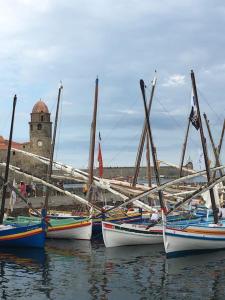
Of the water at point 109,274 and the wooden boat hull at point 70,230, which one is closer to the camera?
the water at point 109,274

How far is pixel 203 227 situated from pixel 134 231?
5.40 m

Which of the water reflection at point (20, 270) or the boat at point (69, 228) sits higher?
the boat at point (69, 228)

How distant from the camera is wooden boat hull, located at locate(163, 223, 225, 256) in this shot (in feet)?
98.5

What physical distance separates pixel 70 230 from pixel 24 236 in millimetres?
5289

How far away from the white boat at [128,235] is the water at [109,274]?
0.64 m

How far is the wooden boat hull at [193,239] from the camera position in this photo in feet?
98.5

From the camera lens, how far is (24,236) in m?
33.2

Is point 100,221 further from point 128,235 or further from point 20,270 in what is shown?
point 20,270

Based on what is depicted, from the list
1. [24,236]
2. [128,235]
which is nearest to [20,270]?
[24,236]

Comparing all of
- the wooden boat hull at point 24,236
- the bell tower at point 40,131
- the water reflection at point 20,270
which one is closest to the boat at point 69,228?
the wooden boat hull at point 24,236

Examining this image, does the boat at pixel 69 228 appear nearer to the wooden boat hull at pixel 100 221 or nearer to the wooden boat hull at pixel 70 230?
the wooden boat hull at pixel 70 230

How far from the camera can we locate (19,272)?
2562 cm

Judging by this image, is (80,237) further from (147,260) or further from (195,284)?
(195,284)

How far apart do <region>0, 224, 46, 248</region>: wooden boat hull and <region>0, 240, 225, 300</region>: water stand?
836 millimetres
